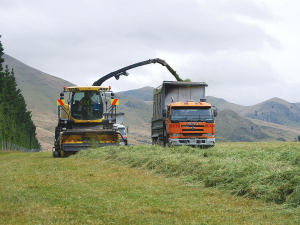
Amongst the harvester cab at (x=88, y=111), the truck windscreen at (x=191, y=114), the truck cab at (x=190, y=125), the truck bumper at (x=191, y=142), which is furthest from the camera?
the harvester cab at (x=88, y=111)

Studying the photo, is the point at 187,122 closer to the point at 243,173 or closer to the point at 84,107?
the point at 84,107

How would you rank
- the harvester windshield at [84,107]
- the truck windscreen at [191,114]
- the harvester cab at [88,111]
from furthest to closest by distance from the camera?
the harvester windshield at [84,107] < the harvester cab at [88,111] < the truck windscreen at [191,114]

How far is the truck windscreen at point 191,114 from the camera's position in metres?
21.3

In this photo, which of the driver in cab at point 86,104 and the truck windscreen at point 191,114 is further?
the driver in cab at point 86,104

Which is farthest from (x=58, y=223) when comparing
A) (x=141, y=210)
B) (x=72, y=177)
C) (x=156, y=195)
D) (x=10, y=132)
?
(x=10, y=132)

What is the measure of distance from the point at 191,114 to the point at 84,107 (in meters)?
6.71

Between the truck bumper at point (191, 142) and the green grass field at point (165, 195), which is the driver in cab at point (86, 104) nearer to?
the truck bumper at point (191, 142)

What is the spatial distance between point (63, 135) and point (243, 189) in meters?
14.8

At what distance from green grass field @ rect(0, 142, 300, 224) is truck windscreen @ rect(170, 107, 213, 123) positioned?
9249 mm

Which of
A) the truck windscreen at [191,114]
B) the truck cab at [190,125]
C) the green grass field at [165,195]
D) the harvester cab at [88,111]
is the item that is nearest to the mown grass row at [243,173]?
the green grass field at [165,195]

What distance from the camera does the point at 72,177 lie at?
11.1m

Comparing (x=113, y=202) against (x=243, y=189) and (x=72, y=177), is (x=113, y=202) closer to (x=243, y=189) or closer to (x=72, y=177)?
(x=243, y=189)

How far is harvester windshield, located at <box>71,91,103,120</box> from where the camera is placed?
22.9 metres

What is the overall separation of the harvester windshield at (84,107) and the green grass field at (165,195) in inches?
434
